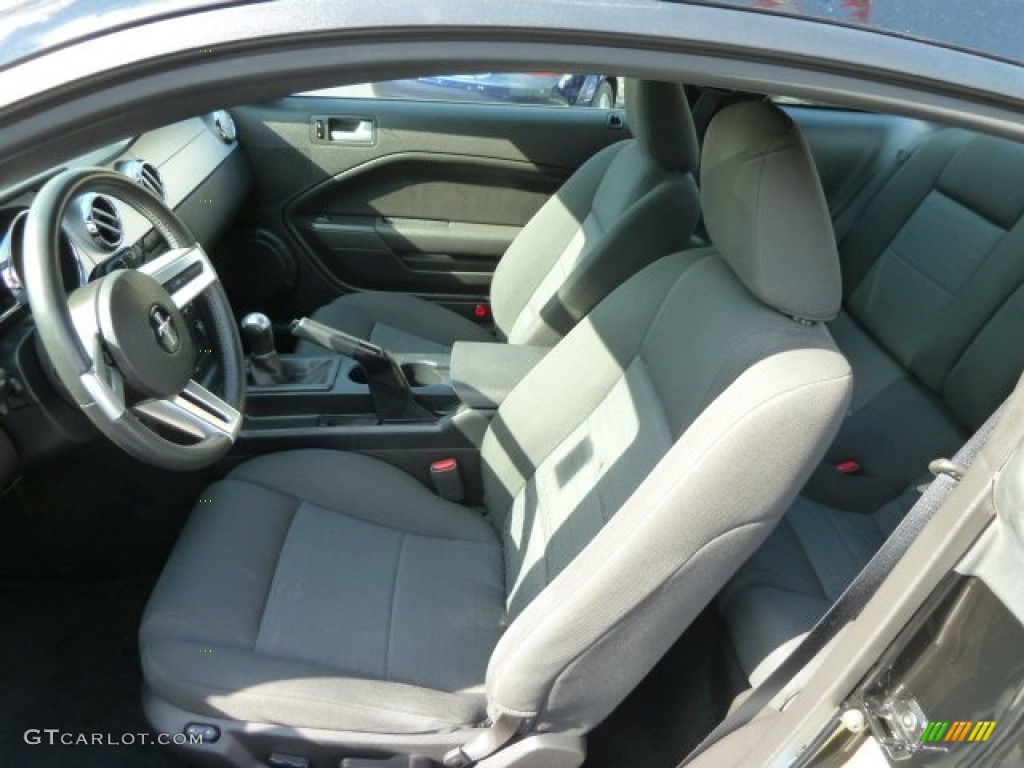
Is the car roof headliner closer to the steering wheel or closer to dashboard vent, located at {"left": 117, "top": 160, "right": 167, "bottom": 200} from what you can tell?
the steering wheel

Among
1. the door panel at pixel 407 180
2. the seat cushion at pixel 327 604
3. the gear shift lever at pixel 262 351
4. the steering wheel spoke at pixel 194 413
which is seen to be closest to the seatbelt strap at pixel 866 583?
the seat cushion at pixel 327 604

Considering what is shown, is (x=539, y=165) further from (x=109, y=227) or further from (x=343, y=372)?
(x=109, y=227)

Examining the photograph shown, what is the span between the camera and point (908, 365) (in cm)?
181

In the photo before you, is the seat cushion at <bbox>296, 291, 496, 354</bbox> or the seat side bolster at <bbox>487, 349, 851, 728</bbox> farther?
the seat cushion at <bbox>296, 291, 496, 354</bbox>

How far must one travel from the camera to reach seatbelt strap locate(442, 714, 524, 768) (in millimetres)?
1162

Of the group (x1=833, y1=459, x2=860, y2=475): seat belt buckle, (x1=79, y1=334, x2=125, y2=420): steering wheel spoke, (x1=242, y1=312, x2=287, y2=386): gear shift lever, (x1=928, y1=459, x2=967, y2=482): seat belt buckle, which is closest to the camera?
(x1=928, y1=459, x2=967, y2=482): seat belt buckle

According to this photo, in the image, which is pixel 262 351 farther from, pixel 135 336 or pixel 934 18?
pixel 934 18

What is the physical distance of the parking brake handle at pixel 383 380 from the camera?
1.85 m

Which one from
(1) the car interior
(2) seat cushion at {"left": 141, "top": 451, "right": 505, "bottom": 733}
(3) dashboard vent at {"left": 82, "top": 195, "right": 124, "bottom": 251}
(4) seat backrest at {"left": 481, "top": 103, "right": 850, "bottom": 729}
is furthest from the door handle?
(4) seat backrest at {"left": 481, "top": 103, "right": 850, "bottom": 729}

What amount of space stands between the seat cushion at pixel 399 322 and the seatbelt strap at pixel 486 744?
117 cm

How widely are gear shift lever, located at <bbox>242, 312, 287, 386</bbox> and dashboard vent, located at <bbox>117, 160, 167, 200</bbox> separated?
1.01ft

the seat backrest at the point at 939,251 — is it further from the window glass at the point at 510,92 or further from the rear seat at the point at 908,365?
the window glass at the point at 510,92

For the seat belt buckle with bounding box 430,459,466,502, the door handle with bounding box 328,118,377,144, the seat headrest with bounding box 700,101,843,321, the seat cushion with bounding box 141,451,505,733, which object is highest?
the seat headrest with bounding box 700,101,843,321

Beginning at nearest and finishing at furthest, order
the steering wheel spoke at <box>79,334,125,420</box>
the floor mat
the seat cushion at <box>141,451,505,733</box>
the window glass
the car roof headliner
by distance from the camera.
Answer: the car roof headliner, the steering wheel spoke at <box>79,334,125,420</box>, the seat cushion at <box>141,451,505,733</box>, the floor mat, the window glass
